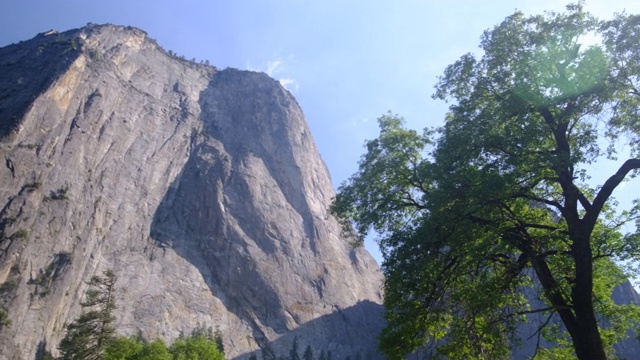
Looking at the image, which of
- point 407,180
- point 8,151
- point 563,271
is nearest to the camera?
point 563,271

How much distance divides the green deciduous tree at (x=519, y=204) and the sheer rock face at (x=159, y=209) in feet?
204

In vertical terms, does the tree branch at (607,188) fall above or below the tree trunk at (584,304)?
above

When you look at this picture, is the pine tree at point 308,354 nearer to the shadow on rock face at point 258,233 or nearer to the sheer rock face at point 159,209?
the shadow on rock face at point 258,233

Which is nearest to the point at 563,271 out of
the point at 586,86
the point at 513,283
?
the point at 513,283

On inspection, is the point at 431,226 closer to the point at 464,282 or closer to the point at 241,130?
the point at 464,282

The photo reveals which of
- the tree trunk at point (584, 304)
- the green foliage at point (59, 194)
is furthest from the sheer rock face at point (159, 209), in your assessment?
the tree trunk at point (584, 304)

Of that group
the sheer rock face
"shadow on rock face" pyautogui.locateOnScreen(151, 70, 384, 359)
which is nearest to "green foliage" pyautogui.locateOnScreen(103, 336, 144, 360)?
the sheer rock face

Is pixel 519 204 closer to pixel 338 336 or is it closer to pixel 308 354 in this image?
pixel 308 354

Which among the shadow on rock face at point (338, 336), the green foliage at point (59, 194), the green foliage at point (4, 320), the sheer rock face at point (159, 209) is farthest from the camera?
the shadow on rock face at point (338, 336)

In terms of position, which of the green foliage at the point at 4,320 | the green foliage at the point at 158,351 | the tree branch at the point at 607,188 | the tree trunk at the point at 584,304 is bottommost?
the tree trunk at the point at 584,304

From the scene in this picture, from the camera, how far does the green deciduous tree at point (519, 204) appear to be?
37.4 feet

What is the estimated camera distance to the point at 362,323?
98812mm

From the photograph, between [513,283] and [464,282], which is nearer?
[513,283]

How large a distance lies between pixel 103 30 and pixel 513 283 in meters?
128
